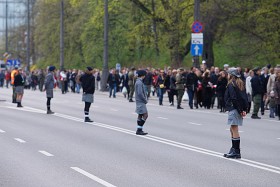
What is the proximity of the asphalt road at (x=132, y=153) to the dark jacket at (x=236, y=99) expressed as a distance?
3.24 feet

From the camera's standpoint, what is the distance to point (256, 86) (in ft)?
86.7

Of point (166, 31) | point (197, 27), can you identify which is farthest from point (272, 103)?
point (166, 31)

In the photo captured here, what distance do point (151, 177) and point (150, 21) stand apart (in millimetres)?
40232

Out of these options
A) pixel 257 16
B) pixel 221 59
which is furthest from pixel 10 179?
pixel 221 59

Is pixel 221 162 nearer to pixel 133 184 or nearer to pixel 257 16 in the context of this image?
pixel 133 184

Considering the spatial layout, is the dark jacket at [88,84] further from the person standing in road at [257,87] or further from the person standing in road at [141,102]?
the person standing in road at [257,87]

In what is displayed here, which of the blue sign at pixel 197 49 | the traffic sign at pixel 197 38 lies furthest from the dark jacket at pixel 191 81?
the blue sign at pixel 197 49

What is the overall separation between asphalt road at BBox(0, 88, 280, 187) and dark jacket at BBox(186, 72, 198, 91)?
649 centimetres

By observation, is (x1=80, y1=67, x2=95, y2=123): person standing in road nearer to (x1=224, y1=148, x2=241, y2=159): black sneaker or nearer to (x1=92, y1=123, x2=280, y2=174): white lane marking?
(x1=92, y1=123, x2=280, y2=174): white lane marking

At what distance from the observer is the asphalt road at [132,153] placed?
447 inches

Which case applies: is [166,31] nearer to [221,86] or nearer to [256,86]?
[221,86]

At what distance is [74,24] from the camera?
234ft

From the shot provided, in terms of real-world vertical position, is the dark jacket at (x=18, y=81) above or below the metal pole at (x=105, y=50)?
below

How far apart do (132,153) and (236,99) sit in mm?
2389
